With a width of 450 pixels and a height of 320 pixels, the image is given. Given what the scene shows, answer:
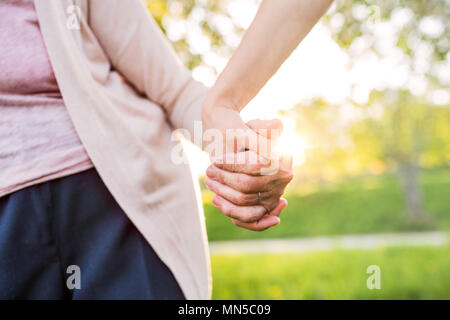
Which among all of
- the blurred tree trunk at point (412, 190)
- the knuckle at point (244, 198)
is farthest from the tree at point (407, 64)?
the knuckle at point (244, 198)

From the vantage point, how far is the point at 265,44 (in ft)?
3.28

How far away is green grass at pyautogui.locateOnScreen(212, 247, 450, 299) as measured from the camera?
202 inches

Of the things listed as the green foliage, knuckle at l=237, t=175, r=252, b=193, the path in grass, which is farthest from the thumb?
the path in grass

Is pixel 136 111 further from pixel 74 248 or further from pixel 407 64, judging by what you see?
pixel 407 64

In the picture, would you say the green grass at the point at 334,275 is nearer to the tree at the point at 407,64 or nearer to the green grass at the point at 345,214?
the tree at the point at 407,64

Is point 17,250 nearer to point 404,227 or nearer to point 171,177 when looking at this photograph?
point 171,177

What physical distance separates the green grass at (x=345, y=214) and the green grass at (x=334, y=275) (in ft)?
27.3

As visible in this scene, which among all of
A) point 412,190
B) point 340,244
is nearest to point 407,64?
point 340,244

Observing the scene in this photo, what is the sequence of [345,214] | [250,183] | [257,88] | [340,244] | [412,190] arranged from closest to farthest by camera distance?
[250,183] → [257,88] → [340,244] → [412,190] → [345,214]

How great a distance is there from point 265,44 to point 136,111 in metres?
0.42

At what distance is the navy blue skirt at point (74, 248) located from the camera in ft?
3.46

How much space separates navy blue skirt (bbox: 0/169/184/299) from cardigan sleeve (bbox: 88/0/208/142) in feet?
0.99
